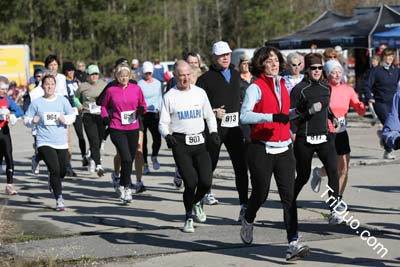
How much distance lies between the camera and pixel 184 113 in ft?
28.1

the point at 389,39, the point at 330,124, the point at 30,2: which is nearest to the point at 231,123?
the point at 330,124

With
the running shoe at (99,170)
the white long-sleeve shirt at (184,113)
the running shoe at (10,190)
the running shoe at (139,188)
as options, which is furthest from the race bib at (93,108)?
the white long-sleeve shirt at (184,113)

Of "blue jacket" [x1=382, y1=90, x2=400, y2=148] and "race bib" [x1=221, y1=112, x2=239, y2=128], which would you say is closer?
"blue jacket" [x1=382, y1=90, x2=400, y2=148]

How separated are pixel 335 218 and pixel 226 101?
184cm

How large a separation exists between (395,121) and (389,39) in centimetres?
1624

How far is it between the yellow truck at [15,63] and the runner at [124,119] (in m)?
26.5

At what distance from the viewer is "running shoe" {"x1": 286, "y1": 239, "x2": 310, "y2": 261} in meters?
6.98

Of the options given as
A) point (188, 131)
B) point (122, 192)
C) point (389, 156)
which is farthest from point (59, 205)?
point (389, 156)

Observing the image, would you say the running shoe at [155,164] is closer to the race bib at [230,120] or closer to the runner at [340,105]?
the race bib at [230,120]

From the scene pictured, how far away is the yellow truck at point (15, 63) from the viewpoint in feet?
120

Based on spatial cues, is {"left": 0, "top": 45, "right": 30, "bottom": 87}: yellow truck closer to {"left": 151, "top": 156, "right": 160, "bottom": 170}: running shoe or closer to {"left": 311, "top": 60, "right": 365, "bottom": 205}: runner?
{"left": 151, "top": 156, "right": 160, "bottom": 170}: running shoe

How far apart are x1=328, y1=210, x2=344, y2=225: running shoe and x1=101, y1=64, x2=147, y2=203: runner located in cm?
282

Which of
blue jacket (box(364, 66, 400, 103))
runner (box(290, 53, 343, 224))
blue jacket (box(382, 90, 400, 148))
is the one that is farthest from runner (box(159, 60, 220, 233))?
blue jacket (box(364, 66, 400, 103))

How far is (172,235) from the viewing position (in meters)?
8.42
